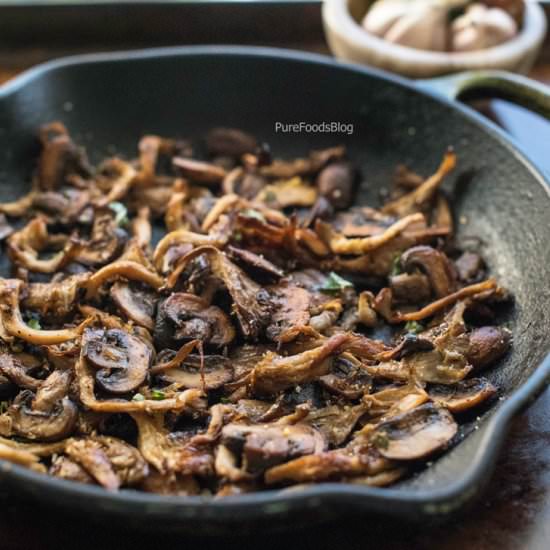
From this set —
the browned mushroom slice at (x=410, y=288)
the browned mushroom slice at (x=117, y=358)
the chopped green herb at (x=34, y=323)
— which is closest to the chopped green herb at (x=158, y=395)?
the browned mushroom slice at (x=117, y=358)

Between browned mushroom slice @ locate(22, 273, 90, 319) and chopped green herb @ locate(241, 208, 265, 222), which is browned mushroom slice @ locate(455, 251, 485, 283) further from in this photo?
browned mushroom slice @ locate(22, 273, 90, 319)

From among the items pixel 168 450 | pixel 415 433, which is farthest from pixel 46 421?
pixel 415 433

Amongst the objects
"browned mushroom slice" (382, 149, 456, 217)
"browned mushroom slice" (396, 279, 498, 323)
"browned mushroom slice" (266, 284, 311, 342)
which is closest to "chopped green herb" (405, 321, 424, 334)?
"browned mushroom slice" (396, 279, 498, 323)

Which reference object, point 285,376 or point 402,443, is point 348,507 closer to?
point 402,443

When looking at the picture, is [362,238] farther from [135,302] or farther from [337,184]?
[135,302]

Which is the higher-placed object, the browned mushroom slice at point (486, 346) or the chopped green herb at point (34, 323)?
the chopped green herb at point (34, 323)

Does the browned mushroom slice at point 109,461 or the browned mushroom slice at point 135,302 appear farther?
the browned mushroom slice at point 135,302

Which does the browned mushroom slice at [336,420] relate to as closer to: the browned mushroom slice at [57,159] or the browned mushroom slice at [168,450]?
the browned mushroom slice at [168,450]
